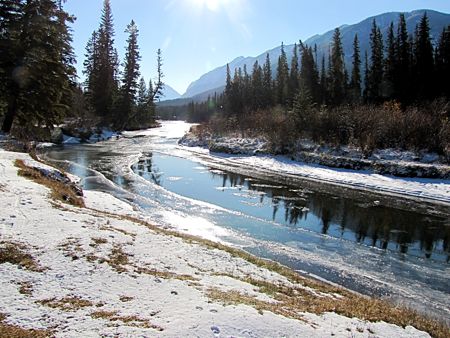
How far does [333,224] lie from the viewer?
14.0 m

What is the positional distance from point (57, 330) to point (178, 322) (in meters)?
1.43

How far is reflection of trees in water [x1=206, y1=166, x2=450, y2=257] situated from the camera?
40.4 feet

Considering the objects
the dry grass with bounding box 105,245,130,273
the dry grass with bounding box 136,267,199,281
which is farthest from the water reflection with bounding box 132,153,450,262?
the dry grass with bounding box 105,245,130,273

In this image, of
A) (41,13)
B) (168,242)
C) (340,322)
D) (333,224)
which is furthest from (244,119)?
(340,322)

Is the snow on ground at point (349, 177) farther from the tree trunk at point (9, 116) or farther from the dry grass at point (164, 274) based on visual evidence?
the dry grass at point (164, 274)

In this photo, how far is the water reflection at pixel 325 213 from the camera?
12250 millimetres

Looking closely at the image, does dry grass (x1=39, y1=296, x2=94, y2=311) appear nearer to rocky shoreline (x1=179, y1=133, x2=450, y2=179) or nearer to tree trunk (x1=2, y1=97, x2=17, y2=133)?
rocky shoreline (x1=179, y1=133, x2=450, y2=179)

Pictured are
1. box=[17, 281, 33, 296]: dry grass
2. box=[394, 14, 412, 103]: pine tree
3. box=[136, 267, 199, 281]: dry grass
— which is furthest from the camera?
box=[394, 14, 412, 103]: pine tree

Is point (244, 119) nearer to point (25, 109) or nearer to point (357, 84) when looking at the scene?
point (25, 109)

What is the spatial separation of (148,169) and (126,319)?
2182 cm

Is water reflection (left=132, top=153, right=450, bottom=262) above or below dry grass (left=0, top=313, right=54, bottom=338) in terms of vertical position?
below

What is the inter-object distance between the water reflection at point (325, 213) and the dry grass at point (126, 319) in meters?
9.06

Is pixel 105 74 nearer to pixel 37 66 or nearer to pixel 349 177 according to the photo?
pixel 37 66

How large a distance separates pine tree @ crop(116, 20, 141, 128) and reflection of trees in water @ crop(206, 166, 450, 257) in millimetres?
47639
